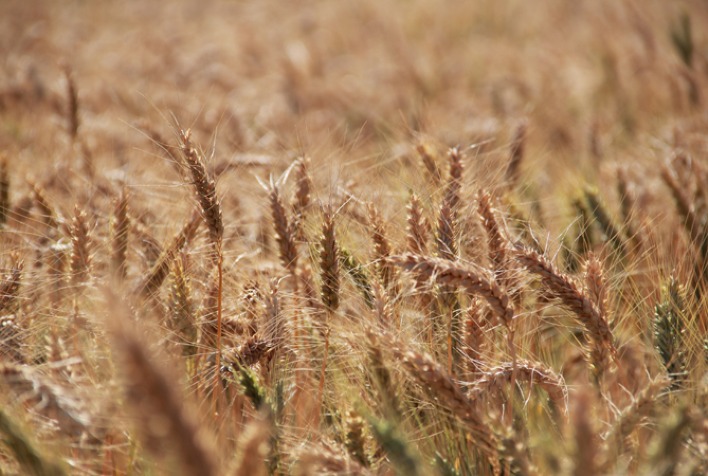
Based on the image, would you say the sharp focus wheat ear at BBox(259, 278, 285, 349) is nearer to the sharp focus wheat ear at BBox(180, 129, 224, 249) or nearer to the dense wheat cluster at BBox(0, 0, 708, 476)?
the dense wheat cluster at BBox(0, 0, 708, 476)

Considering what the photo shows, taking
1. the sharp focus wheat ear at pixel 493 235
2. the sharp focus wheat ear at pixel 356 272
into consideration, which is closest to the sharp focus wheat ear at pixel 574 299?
the sharp focus wheat ear at pixel 493 235

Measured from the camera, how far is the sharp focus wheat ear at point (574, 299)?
1425 millimetres

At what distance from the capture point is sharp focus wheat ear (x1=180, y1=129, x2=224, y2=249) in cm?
159

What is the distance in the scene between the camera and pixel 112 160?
3.13 metres

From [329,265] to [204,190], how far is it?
1.19 ft

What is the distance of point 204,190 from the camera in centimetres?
160

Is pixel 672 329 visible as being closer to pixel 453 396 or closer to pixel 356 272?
pixel 453 396

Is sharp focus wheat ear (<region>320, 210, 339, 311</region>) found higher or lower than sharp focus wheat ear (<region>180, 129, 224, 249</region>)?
lower

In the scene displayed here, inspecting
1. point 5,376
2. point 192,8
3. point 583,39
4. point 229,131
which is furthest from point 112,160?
point 192,8

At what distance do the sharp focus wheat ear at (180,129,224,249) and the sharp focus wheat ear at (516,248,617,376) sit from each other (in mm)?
736

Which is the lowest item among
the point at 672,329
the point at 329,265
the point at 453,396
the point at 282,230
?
the point at 672,329

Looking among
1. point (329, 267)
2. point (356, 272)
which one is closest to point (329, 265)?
point (329, 267)

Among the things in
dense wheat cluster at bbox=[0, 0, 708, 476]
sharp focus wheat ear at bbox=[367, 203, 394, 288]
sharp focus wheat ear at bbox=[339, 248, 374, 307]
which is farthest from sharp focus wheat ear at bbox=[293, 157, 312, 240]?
sharp focus wheat ear at bbox=[367, 203, 394, 288]

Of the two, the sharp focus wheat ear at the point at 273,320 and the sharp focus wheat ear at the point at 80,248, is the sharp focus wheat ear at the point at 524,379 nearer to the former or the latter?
the sharp focus wheat ear at the point at 273,320
